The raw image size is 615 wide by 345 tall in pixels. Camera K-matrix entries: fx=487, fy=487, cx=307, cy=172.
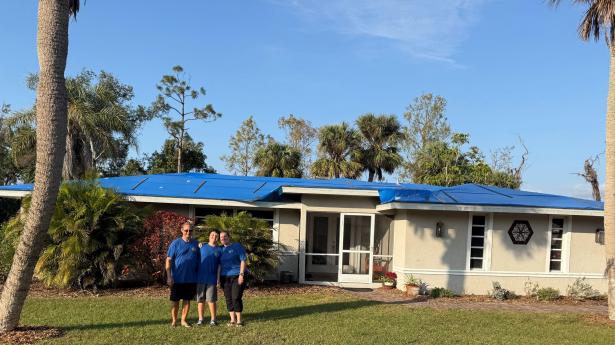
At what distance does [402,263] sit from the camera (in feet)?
40.9

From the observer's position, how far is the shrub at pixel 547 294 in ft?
40.0

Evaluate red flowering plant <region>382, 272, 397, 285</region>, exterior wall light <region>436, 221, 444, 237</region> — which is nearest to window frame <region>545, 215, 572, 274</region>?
exterior wall light <region>436, 221, 444, 237</region>

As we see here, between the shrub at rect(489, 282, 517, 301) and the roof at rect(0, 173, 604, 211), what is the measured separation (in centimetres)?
209

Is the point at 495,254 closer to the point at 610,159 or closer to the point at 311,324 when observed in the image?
the point at 610,159

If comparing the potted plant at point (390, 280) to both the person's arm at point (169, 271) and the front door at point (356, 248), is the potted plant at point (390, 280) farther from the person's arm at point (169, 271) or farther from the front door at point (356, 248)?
the person's arm at point (169, 271)

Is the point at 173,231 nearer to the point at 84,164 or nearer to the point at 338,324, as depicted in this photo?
the point at 338,324

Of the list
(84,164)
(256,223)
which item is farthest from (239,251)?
(84,164)

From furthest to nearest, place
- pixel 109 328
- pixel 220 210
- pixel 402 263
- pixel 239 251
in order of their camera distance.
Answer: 1. pixel 220 210
2. pixel 402 263
3. pixel 239 251
4. pixel 109 328

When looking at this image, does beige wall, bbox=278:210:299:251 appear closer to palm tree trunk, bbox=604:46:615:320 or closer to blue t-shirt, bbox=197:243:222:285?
blue t-shirt, bbox=197:243:222:285

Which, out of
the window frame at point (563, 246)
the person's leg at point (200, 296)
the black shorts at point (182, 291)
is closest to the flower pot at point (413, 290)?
the window frame at point (563, 246)

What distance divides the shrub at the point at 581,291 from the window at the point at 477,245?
248 centimetres

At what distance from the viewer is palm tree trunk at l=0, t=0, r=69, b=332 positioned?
21.9 ft

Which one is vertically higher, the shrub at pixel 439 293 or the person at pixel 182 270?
the person at pixel 182 270

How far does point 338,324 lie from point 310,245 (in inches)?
264
